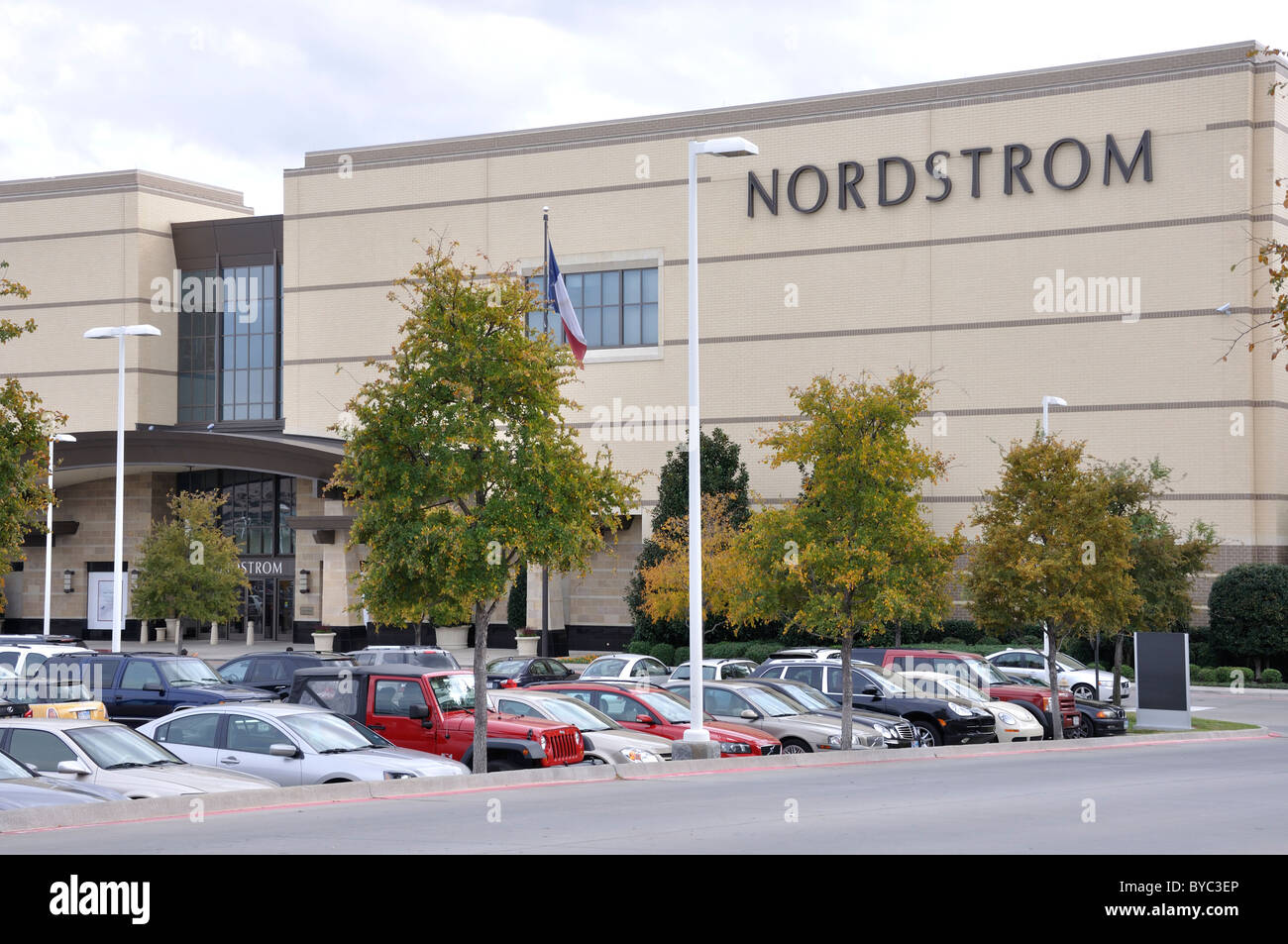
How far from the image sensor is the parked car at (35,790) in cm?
1250

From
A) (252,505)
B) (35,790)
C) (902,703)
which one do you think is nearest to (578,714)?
(902,703)

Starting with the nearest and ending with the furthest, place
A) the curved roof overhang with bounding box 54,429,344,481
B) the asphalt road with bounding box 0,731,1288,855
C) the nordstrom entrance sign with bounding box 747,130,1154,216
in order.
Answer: the asphalt road with bounding box 0,731,1288,855, the nordstrom entrance sign with bounding box 747,130,1154,216, the curved roof overhang with bounding box 54,429,344,481

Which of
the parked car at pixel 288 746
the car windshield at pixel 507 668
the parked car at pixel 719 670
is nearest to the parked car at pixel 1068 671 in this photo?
the parked car at pixel 719 670

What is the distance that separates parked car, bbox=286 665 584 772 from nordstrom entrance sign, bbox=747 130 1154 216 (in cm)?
3454

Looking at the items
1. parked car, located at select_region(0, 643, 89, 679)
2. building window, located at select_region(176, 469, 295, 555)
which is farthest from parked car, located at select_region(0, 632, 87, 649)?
building window, located at select_region(176, 469, 295, 555)

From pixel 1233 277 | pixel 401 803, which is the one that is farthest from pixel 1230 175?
pixel 401 803

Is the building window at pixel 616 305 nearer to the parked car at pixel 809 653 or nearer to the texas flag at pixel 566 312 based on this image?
the texas flag at pixel 566 312

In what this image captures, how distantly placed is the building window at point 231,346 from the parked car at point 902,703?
41.1 m

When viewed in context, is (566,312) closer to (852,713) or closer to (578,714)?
(852,713)

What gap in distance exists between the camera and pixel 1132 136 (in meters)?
47.1

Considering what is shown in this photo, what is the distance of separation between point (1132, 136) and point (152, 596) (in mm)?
34639

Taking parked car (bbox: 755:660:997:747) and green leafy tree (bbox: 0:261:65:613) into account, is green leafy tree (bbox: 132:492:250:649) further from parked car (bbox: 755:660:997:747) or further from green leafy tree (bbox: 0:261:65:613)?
green leafy tree (bbox: 0:261:65:613)

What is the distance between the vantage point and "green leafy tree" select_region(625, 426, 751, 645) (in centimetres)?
4841

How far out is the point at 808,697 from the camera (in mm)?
24969
